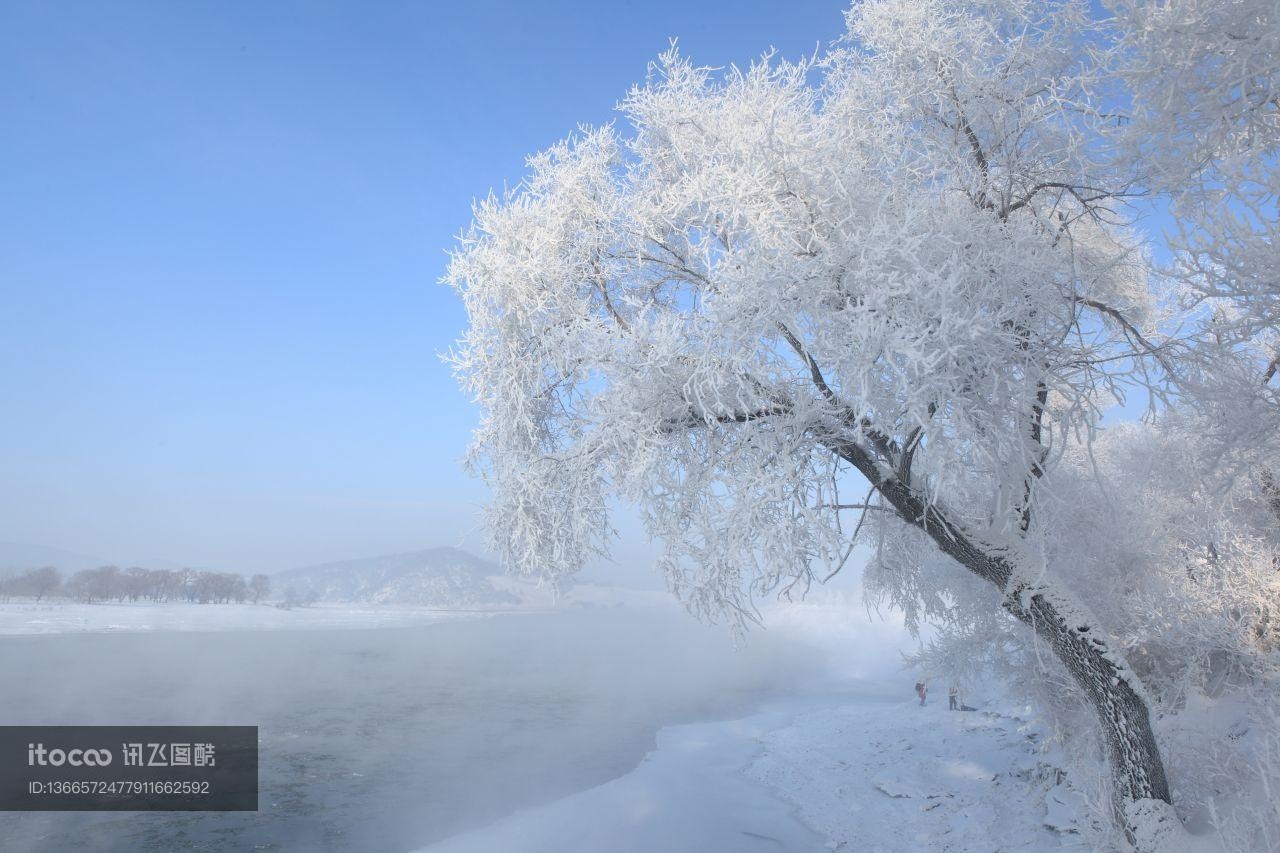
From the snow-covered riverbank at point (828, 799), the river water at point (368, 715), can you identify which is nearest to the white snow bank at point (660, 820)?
the snow-covered riverbank at point (828, 799)

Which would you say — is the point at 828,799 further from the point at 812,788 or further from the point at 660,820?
the point at 660,820

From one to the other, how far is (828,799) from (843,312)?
1210 cm

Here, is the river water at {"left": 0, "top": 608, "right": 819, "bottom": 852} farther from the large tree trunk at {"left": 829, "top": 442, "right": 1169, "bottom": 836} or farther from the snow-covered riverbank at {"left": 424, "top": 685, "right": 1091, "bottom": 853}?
the large tree trunk at {"left": 829, "top": 442, "right": 1169, "bottom": 836}

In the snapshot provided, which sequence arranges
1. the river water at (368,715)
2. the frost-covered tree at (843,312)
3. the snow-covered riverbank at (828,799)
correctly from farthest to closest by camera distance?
the river water at (368,715) → the snow-covered riverbank at (828,799) → the frost-covered tree at (843,312)

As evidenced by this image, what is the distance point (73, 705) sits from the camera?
2269 cm

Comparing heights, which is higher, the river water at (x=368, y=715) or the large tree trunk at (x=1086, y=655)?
the large tree trunk at (x=1086, y=655)

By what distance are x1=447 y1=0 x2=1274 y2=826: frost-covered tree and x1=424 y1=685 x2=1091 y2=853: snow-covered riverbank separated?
5.01 metres

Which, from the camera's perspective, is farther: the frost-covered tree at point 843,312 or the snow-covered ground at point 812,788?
the snow-covered ground at point 812,788

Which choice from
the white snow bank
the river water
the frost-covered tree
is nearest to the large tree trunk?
the frost-covered tree

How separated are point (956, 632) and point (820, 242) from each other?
10.5 m

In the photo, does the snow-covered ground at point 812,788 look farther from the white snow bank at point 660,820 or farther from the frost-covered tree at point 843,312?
the frost-covered tree at point 843,312

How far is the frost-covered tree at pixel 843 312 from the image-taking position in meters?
5.87

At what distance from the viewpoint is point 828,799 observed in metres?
14.1

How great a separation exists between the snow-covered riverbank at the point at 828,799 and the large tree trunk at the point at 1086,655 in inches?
63.0
